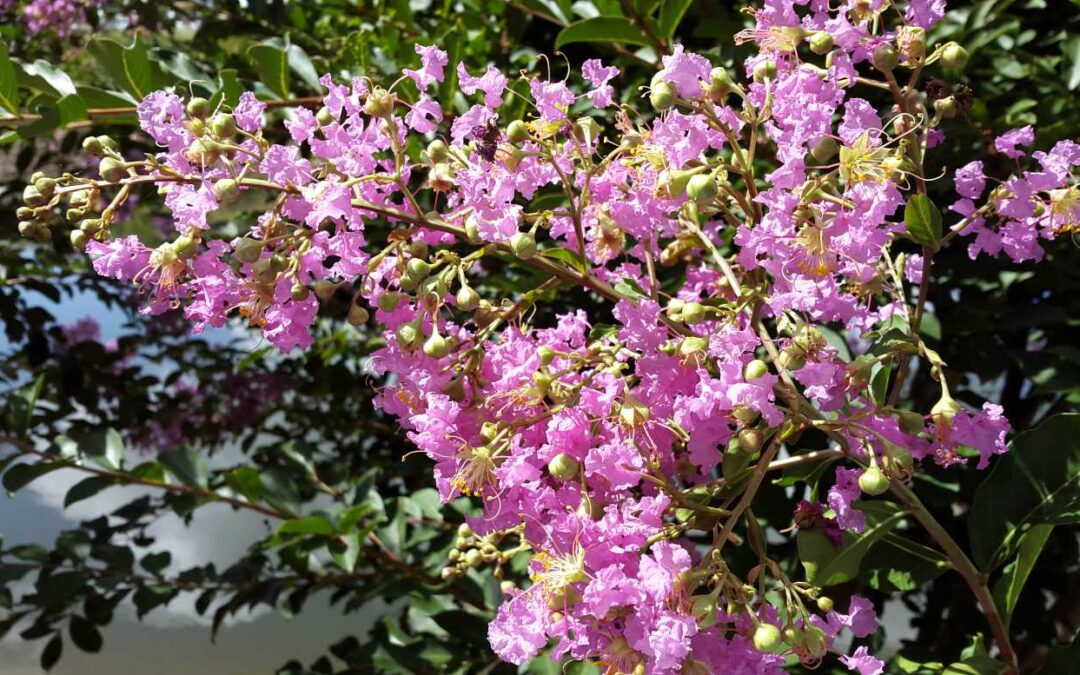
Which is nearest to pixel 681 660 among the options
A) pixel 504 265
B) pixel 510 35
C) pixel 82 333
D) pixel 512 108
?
pixel 512 108

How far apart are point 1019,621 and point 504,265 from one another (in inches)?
42.2

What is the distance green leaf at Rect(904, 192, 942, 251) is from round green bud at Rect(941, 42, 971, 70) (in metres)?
0.12

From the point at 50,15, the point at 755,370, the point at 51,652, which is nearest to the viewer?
the point at 755,370

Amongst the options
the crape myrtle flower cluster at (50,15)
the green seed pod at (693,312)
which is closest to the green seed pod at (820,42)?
the green seed pod at (693,312)

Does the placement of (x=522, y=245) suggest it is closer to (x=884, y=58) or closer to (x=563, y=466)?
(x=563, y=466)

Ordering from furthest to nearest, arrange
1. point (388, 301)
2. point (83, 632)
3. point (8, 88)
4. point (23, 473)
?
point (83, 632)
point (23, 473)
point (8, 88)
point (388, 301)

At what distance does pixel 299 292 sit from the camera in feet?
2.42

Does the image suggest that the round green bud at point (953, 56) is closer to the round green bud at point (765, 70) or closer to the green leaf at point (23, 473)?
the round green bud at point (765, 70)

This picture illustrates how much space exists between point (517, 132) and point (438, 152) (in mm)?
79

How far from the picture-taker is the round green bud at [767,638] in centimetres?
64

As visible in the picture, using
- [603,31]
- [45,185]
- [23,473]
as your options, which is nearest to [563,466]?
[45,185]

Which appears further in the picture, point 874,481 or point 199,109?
point 199,109

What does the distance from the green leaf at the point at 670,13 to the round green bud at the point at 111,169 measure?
66 centimetres

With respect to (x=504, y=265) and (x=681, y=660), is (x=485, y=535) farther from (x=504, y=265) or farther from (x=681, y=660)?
(x=504, y=265)
